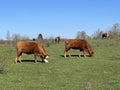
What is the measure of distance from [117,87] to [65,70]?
A: 648cm

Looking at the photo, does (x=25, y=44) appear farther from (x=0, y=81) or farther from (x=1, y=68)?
(x=0, y=81)

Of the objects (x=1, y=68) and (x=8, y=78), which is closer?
(x=8, y=78)

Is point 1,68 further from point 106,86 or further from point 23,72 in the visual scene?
point 106,86

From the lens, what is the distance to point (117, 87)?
14.0 meters

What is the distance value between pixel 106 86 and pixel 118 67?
784cm

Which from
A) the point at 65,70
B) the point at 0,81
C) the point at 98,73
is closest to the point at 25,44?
the point at 65,70

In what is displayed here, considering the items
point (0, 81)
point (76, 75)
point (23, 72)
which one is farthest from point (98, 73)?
point (0, 81)

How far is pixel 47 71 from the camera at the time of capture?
19578mm

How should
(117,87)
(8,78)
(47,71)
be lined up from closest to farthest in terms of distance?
(117,87), (8,78), (47,71)

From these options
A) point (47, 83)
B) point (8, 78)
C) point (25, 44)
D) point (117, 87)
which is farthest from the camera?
point (25, 44)

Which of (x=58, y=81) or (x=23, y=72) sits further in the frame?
(x=23, y=72)

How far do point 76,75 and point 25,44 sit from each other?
8.44 metres

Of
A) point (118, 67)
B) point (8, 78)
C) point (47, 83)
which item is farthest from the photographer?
point (118, 67)

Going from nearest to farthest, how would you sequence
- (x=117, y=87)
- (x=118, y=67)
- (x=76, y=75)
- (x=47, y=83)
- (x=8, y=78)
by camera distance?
(x=117, y=87)
(x=47, y=83)
(x=8, y=78)
(x=76, y=75)
(x=118, y=67)
